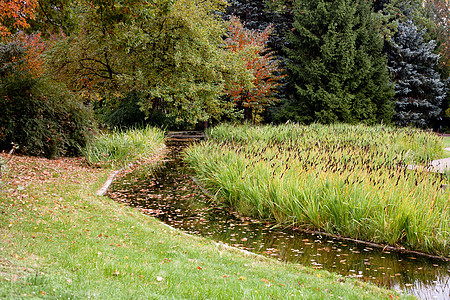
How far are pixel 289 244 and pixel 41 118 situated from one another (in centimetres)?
881

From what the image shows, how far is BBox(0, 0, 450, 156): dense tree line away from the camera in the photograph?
1266cm

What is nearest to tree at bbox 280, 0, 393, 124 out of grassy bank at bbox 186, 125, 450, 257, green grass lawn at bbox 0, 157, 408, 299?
grassy bank at bbox 186, 125, 450, 257

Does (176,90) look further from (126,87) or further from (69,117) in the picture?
(69,117)

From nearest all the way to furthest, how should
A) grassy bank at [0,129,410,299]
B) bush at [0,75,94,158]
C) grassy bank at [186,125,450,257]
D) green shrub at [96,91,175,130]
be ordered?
grassy bank at [0,129,410,299]
grassy bank at [186,125,450,257]
bush at [0,75,94,158]
green shrub at [96,91,175,130]

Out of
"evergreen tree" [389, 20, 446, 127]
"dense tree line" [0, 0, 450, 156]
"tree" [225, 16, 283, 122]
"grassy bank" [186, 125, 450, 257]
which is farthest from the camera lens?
"evergreen tree" [389, 20, 446, 127]

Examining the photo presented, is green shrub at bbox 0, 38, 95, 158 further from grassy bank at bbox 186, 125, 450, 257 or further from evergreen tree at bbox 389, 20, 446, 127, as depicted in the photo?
evergreen tree at bbox 389, 20, 446, 127

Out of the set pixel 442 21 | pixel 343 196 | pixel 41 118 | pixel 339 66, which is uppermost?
pixel 442 21

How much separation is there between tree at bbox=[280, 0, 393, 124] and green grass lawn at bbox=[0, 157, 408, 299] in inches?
797

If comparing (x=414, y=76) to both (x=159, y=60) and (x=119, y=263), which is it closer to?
(x=159, y=60)

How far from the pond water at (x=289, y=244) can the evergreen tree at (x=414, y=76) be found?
2350 centimetres

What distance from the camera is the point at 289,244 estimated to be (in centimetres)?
631

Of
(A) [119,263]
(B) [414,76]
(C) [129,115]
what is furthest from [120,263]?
(B) [414,76]

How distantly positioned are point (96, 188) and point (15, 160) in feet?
8.61

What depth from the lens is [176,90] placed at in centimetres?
1803
